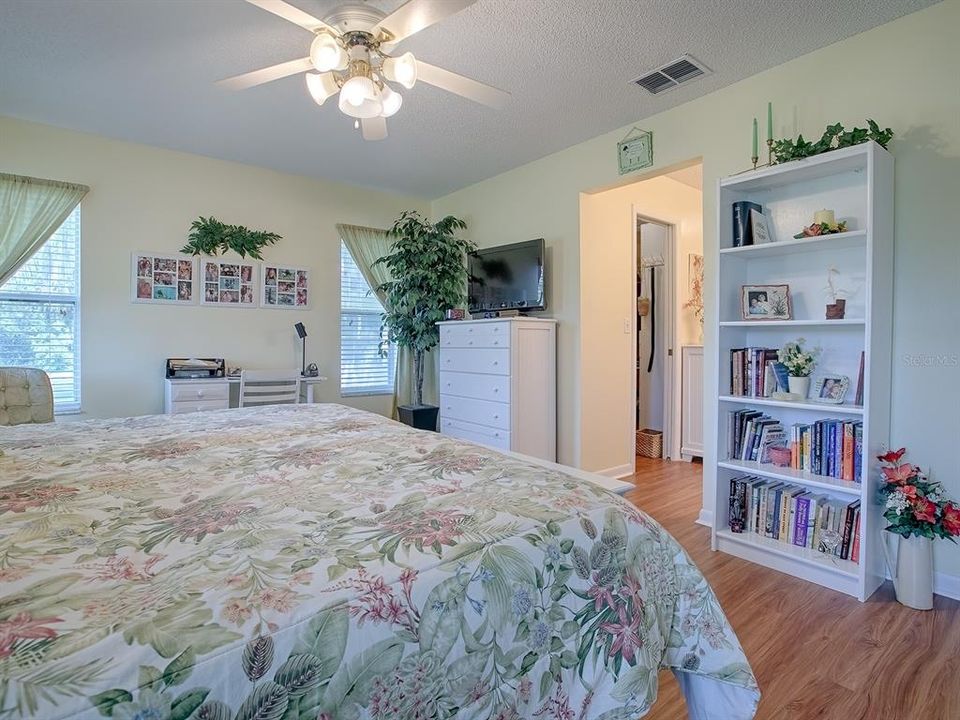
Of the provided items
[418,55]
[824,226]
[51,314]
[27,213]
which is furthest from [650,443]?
[27,213]

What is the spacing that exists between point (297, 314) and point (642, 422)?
136 inches

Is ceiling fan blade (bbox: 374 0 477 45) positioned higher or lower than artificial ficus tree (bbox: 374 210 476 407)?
higher

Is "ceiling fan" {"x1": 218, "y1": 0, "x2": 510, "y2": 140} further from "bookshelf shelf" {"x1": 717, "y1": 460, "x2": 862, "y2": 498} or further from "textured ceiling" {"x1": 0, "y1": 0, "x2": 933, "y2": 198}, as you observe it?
"bookshelf shelf" {"x1": 717, "y1": 460, "x2": 862, "y2": 498}

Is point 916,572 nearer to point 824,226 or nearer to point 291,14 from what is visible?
point 824,226

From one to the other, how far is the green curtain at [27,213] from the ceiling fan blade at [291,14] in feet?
8.65

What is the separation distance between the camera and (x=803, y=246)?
2463mm

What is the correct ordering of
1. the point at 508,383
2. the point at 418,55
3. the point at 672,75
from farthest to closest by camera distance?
the point at 508,383 → the point at 672,75 → the point at 418,55

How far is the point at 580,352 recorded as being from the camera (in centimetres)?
380

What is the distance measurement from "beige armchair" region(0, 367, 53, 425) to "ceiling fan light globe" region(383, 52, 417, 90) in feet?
9.02

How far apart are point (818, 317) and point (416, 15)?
2.32m

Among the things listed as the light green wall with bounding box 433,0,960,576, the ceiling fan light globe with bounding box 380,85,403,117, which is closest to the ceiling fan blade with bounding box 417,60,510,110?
the ceiling fan light globe with bounding box 380,85,403,117

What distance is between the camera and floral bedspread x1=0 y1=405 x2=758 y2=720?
0.59m

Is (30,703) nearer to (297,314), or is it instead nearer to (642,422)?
(297,314)

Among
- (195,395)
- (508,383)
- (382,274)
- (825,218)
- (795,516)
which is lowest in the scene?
(795,516)
